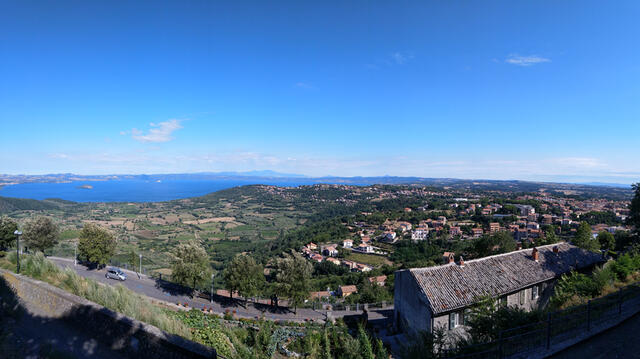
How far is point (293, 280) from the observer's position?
21078mm

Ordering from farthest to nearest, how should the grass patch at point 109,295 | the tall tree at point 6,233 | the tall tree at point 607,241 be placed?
the tall tree at point 607,241
the tall tree at point 6,233
the grass patch at point 109,295

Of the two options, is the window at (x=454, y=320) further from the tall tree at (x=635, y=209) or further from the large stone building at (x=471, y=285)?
the tall tree at (x=635, y=209)

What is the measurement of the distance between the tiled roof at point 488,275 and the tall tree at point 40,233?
31285mm

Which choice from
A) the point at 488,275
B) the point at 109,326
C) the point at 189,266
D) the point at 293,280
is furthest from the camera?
the point at 189,266

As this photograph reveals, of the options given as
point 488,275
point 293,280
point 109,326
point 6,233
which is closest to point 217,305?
point 293,280

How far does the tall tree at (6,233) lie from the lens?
23.3 meters

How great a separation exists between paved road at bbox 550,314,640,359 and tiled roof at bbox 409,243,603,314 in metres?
5.96

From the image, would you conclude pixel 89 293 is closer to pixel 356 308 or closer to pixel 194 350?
pixel 194 350

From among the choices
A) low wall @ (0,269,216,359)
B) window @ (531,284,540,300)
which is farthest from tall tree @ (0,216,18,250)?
window @ (531,284,540,300)

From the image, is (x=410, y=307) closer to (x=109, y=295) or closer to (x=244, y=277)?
(x=244, y=277)

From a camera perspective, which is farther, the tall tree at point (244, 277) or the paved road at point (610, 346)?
the tall tree at point (244, 277)

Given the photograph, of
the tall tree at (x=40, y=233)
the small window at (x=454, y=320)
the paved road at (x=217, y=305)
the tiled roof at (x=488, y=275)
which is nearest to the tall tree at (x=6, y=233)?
the tall tree at (x=40, y=233)

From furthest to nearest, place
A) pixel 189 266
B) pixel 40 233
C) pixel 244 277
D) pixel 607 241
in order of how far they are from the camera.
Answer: pixel 607 241 → pixel 40 233 → pixel 189 266 → pixel 244 277

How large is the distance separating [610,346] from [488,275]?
9874 millimetres
